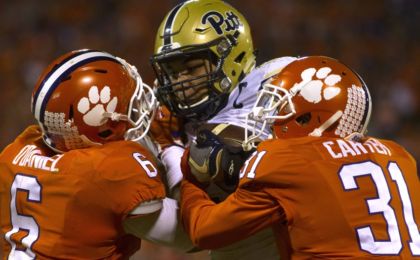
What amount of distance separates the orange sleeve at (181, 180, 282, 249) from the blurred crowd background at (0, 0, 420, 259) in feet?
11.8

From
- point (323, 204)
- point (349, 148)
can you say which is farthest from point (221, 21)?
point (323, 204)

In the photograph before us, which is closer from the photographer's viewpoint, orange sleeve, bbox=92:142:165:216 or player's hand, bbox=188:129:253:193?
orange sleeve, bbox=92:142:165:216

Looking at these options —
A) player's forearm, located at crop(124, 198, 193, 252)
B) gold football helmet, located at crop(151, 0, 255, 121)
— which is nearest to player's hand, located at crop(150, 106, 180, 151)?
gold football helmet, located at crop(151, 0, 255, 121)

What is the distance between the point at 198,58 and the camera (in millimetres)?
2875

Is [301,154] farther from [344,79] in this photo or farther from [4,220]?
[4,220]

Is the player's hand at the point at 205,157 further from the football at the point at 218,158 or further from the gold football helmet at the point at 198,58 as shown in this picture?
the gold football helmet at the point at 198,58

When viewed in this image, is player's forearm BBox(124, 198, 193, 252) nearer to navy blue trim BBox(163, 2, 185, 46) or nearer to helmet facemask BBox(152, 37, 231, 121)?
helmet facemask BBox(152, 37, 231, 121)

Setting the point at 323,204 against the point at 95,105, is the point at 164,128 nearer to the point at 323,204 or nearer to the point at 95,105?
the point at 95,105

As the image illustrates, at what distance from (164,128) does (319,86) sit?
87 cm

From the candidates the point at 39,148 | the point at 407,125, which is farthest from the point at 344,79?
the point at 407,125

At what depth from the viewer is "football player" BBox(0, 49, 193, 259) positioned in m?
2.43

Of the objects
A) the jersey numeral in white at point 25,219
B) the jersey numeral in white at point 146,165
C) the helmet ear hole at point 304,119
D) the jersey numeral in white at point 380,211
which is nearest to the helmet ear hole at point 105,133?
the jersey numeral in white at point 146,165

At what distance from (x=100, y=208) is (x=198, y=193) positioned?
0.31m

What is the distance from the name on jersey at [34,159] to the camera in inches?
97.7
